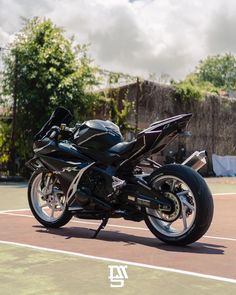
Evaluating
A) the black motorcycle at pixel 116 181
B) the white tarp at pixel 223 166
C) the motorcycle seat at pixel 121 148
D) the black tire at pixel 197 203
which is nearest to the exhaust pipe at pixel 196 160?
the black motorcycle at pixel 116 181

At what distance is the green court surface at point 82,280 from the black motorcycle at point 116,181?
1229mm

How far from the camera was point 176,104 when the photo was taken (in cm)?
2634

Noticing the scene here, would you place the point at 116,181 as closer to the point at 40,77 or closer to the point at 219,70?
the point at 40,77

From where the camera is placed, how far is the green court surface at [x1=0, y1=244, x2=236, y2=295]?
159 inches

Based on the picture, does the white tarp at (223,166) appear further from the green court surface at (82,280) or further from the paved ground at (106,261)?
the green court surface at (82,280)

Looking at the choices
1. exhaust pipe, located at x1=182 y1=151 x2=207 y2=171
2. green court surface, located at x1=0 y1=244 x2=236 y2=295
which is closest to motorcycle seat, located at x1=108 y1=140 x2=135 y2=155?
exhaust pipe, located at x1=182 y1=151 x2=207 y2=171

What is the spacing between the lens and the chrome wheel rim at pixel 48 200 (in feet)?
23.6

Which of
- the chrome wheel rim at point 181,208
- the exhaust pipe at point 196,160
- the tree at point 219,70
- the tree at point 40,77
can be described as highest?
the tree at point 219,70

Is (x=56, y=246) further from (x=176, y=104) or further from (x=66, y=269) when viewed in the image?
(x=176, y=104)

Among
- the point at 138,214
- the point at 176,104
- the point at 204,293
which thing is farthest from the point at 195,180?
the point at 176,104

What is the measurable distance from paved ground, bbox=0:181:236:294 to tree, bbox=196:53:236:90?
9252cm

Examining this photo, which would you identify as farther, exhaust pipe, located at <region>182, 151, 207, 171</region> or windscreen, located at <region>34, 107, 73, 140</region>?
windscreen, located at <region>34, 107, 73, 140</region>

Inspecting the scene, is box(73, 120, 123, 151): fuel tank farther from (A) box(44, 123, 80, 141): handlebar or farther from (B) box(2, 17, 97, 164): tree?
(B) box(2, 17, 97, 164): tree

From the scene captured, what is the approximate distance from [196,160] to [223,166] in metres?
21.8
